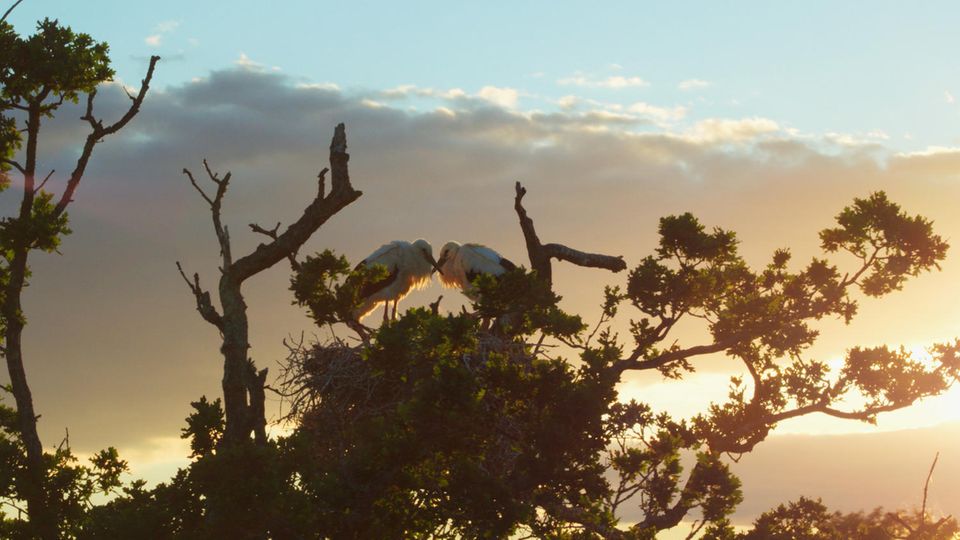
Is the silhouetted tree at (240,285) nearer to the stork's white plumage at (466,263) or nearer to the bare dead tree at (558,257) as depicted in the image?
the bare dead tree at (558,257)

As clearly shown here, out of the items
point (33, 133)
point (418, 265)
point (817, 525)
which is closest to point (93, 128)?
point (33, 133)

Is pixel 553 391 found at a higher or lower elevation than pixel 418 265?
lower

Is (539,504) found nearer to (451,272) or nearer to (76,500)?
(76,500)

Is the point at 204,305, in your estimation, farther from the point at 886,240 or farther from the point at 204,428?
the point at 886,240

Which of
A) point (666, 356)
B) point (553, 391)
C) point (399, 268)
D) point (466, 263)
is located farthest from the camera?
point (399, 268)

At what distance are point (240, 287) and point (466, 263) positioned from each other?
7.15m

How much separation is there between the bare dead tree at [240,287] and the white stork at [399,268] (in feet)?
21.7

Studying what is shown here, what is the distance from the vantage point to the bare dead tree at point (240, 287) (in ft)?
41.6

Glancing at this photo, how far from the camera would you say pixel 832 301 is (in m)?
15.1

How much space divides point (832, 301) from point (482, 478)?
678cm

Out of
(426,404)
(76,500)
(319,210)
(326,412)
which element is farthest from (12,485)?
(426,404)

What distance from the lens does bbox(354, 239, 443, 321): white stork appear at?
806 inches

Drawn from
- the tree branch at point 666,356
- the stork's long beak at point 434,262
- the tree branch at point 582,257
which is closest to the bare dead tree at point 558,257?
the tree branch at point 582,257

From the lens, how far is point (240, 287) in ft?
44.3
